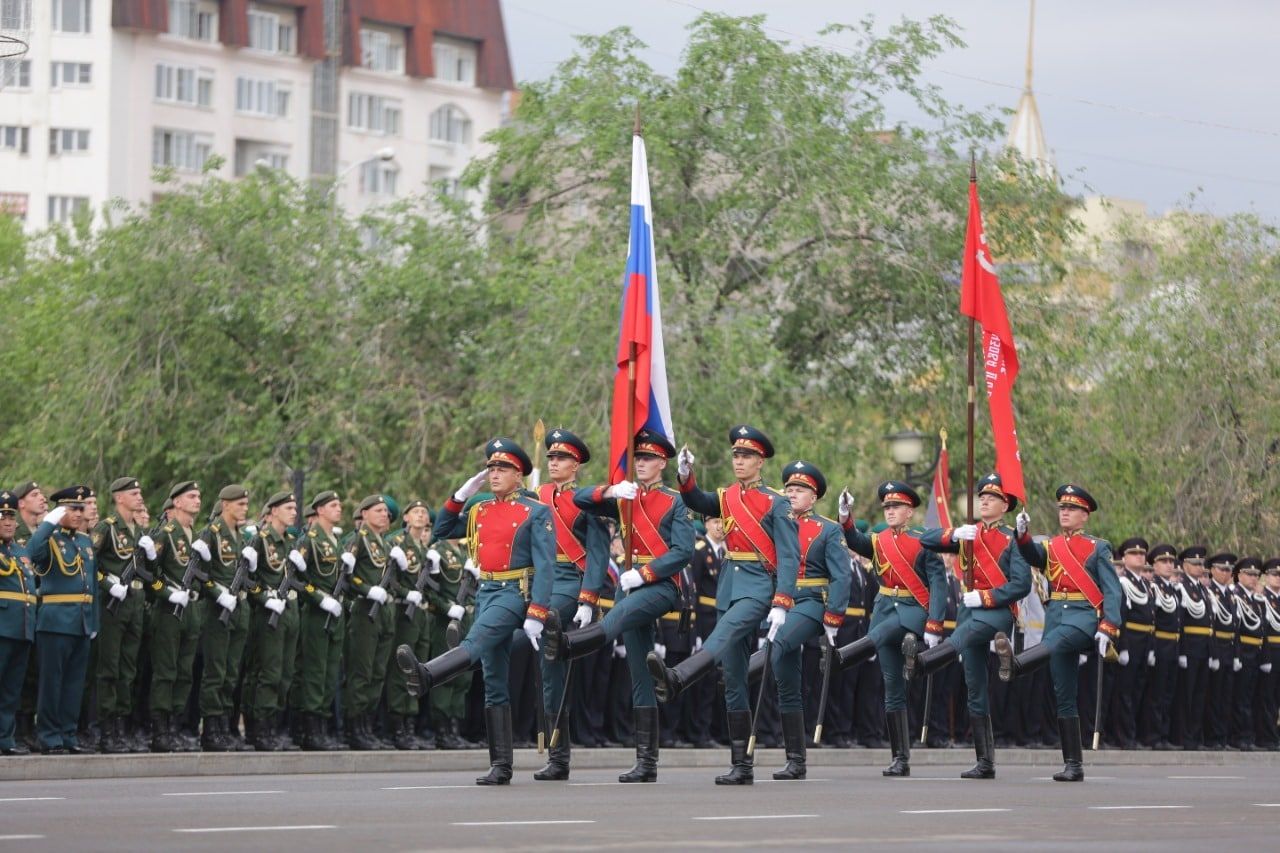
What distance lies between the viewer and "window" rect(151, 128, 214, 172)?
262ft

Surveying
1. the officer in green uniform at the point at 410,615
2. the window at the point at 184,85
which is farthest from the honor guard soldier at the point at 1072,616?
the window at the point at 184,85

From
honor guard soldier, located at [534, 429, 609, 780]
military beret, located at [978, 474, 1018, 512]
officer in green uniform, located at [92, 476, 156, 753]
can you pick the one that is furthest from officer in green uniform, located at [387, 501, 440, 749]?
military beret, located at [978, 474, 1018, 512]

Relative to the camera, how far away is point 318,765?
57.9 feet

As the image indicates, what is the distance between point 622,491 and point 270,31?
69.9 meters

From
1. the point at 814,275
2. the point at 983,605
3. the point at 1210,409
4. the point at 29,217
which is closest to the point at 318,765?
the point at 983,605

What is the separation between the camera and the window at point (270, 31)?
8219 cm

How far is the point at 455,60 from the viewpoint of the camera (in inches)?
3561

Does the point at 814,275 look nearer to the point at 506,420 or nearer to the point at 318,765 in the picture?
the point at 506,420

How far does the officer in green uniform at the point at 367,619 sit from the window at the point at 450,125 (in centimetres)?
7183

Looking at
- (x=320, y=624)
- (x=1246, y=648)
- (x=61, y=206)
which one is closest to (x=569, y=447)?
(x=320, y=624)

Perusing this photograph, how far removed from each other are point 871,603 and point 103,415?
607 inches

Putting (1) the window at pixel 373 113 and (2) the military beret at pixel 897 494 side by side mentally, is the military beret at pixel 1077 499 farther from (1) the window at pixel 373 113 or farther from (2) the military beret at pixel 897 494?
(1) the window at pixel 373 113

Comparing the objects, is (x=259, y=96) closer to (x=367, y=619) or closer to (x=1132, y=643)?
(x=1132, y=643)

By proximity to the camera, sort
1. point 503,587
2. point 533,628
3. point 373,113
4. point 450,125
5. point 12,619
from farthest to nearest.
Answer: point 450,125, point 373,113, point 12,619, point 503,587, point 533,628
